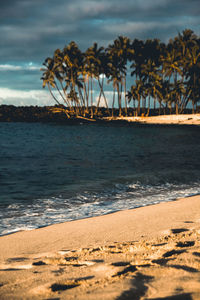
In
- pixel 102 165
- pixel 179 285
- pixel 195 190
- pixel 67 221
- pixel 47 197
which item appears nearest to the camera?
pixel 179 285

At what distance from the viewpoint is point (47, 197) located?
9.13 m

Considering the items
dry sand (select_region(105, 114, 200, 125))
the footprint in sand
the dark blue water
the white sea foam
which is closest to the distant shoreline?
dry sand (select_region(105, 114, 200, 125))

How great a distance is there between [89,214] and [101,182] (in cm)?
445

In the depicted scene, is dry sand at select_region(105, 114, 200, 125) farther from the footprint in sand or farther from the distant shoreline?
the footprint in sand

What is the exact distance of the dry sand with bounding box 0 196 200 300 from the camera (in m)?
2.71

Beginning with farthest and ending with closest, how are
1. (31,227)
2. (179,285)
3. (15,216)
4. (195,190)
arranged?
(195,190) < (15,216) < (31,227) < (179,285)

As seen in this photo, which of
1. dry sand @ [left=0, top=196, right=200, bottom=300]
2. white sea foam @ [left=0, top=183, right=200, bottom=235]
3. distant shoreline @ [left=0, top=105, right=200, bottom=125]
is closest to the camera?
dry sand @ [left=0, top=196, right=200, bottom=300]

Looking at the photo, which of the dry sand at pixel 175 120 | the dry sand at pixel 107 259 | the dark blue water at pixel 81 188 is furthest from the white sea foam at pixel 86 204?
the dry sand at pixel 175 120

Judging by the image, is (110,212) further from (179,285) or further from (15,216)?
(179,285)

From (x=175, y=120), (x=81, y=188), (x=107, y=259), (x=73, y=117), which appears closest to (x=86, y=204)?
(x=81, y=188)

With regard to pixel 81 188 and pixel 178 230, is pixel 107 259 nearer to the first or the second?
pixel 178 230

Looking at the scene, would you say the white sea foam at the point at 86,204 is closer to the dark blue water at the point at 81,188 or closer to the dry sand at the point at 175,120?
the dark blue water at the point at 81,188

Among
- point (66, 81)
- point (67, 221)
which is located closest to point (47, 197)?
point (67, 221)

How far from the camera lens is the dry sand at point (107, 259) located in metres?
2.71
